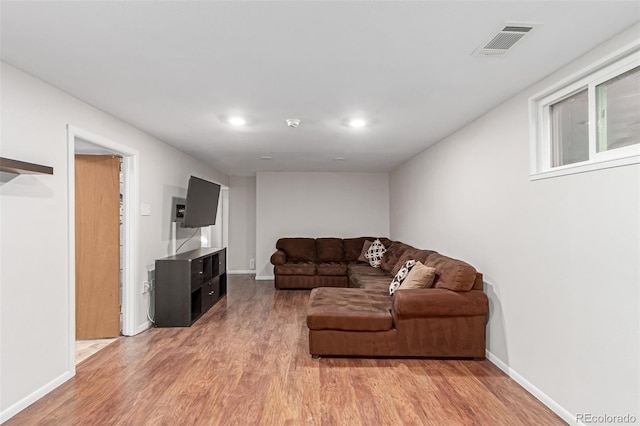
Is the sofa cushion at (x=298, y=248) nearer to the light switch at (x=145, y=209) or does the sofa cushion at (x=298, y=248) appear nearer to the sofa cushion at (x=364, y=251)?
the sofa cushion at (x=364, y=251)

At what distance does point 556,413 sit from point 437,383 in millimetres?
757

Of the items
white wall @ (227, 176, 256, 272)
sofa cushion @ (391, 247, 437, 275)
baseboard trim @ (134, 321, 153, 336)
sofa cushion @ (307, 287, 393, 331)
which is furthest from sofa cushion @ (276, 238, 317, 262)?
sofa cushion @ (307, 287, 393, 331)

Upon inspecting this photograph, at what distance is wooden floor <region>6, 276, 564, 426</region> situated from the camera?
7.06 feet

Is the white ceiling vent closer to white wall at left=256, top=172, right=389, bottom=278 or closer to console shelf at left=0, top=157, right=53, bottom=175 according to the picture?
console shelf at left=0, top=157, right=53, bottom=175

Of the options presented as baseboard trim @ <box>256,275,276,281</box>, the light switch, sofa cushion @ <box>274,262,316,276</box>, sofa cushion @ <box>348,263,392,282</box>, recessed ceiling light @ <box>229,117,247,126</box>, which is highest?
recessed ceiling light @ <box>229,117,247,126</box>

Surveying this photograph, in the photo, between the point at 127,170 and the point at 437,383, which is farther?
the point at 127,170

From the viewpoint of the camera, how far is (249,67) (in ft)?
7.10

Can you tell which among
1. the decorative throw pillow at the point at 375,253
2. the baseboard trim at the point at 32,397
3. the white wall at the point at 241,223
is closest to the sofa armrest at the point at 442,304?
the baseboard trim at the point at 32,397

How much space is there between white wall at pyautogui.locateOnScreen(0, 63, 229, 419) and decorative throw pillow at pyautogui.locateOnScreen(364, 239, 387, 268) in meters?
4.49

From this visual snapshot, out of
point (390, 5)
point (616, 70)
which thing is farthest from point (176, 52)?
point (616, 70)

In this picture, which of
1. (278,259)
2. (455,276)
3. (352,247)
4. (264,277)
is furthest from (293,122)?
(264,277)

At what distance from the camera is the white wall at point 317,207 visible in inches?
279

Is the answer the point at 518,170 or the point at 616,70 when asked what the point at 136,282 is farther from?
the point at 616,70

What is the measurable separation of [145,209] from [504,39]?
3768 mm
